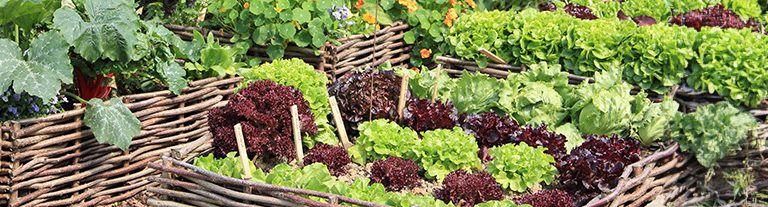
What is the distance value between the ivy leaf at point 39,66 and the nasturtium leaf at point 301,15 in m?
2.00

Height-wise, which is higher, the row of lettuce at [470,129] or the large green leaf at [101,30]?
the large green leaf at [101,30]

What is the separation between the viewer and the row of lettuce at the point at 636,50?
5.81 metres

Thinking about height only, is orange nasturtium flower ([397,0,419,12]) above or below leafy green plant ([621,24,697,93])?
above

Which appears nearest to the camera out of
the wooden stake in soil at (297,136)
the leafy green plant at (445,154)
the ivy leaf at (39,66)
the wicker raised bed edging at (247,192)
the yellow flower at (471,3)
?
the wicker raised bed edging at (247,192)

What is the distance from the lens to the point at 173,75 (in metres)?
4.78

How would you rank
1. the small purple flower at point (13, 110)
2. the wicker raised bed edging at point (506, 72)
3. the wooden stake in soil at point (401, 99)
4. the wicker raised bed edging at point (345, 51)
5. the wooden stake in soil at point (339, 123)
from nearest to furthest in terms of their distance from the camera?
the small purple flower at point (13, 110) < the wooden stake in soil at point (339, 123) < the wooden stake in soil at point (401, 99) < the wicker raised bed edging at point (506, 72) < the wicker raised bed edging at point (345, 51)

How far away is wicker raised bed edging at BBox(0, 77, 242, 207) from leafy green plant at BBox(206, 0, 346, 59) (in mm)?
993

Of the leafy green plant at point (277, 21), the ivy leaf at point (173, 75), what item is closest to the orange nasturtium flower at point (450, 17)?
the leafy green plant at point (277, 21)

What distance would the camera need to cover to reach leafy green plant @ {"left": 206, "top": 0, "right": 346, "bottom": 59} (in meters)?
6.08

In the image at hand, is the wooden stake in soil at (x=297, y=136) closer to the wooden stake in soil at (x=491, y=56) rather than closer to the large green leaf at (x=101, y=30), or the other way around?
the large green leaf at (x=101, y=30)

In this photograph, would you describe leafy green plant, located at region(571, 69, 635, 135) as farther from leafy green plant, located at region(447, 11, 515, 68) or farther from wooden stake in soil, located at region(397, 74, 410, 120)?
leafy green plant, located at region(447, 11, 515, 68)

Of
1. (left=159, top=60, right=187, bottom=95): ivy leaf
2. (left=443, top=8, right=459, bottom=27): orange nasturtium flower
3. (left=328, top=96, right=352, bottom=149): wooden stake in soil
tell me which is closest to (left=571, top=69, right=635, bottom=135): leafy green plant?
(left=328, top=96, right=352, bottom=149): wooden stake in soil

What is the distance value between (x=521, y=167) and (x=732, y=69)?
6.35 feet

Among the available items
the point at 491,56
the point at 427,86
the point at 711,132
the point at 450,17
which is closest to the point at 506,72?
the point at 491,56
